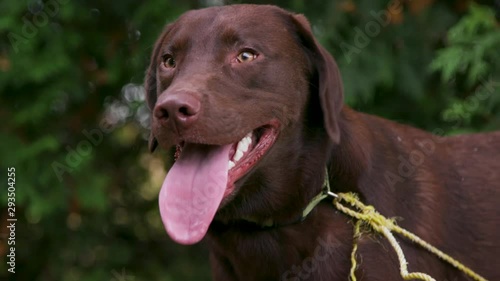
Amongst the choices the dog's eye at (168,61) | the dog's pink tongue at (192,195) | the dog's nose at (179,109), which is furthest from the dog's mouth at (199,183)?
the dog's eye at (168,61)

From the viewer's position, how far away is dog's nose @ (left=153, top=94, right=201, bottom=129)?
286cm

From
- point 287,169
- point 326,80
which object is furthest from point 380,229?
point 326,80

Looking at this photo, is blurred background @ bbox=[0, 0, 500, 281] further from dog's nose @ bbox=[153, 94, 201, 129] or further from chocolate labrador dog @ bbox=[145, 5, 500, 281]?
dog's nose @ bbox=[153, 94, 201, 129]

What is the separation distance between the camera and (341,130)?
3414 mm

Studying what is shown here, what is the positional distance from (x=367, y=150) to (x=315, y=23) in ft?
7.24

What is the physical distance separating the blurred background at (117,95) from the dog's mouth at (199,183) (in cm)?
217

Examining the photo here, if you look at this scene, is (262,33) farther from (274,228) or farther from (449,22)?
(449,22)

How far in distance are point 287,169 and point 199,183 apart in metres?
0.49

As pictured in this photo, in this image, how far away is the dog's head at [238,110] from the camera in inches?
117

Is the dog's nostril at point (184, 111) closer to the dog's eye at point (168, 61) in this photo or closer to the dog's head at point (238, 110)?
the dog's head at point (238, 110)

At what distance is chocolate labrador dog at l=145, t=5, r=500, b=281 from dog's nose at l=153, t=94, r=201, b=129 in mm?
84

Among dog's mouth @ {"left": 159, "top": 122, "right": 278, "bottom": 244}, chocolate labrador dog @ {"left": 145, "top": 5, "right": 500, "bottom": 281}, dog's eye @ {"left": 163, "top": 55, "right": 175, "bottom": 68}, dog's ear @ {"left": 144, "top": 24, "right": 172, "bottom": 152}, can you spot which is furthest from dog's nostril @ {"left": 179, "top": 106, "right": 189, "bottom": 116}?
dog's ear @ {"left": 144, "top": 24, "right": 172, "bottom": 152}

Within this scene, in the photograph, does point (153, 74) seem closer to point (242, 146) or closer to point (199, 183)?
point (242, 146)

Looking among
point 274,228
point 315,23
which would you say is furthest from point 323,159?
point 315,23
